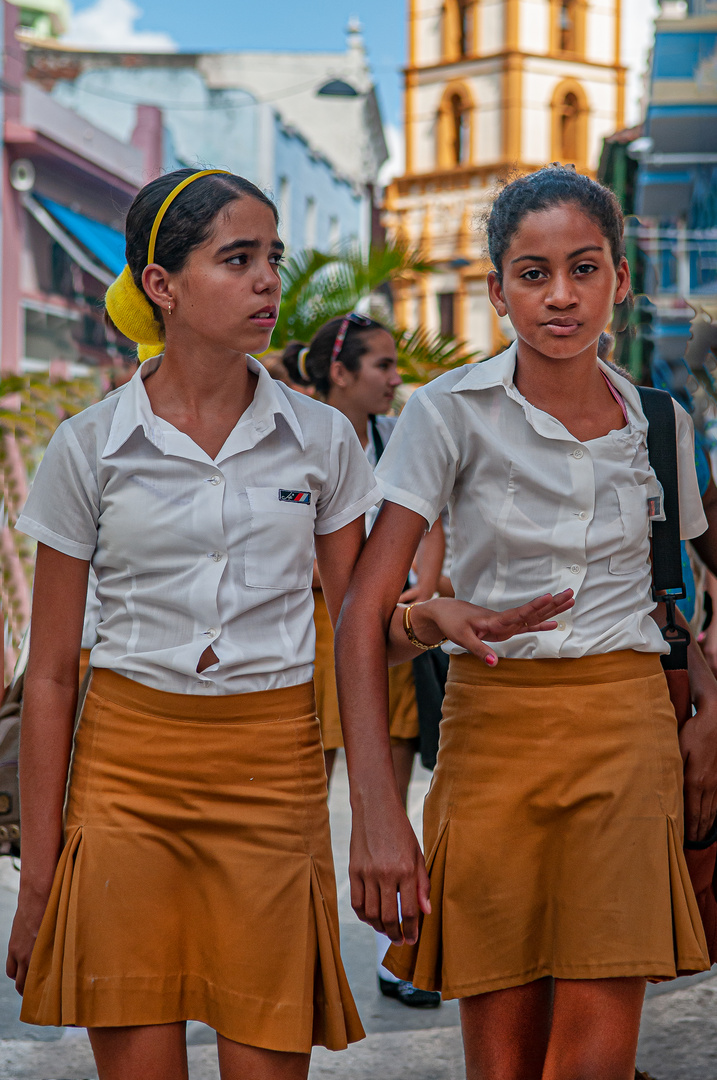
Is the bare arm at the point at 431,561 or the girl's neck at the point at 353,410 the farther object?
the girl's neck at the point at 353,410

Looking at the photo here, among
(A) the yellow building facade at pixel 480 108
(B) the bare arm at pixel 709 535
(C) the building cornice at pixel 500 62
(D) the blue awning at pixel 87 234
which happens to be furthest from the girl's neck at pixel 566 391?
(C) the building cornice at pixel 500 62

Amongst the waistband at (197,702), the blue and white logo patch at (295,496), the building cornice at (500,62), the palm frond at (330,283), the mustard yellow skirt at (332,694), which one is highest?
the building cornice at (500,62)

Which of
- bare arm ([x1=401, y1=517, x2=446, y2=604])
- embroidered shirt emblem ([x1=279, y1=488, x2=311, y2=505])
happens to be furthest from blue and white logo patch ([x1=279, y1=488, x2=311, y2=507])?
bare arm ([x1=401, y1=517, x2=446, y2=604])

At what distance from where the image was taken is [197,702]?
224cm

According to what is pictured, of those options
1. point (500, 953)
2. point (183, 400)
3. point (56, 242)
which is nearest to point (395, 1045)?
point (500, 953)

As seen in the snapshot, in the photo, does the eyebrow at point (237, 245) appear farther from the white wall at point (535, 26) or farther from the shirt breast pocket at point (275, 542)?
the white wall at point (535, 26)

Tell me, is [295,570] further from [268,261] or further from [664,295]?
[664,295]

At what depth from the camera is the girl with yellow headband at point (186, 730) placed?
2.23 meters

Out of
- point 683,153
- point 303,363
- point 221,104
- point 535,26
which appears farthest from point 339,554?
point 535,26

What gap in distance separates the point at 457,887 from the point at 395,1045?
1.67m

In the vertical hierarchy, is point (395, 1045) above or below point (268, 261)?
below

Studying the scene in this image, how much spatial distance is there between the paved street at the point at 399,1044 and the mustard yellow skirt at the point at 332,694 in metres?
0.86

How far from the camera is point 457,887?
2.40 metres

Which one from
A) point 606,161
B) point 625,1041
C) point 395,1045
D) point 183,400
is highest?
point 606,161
